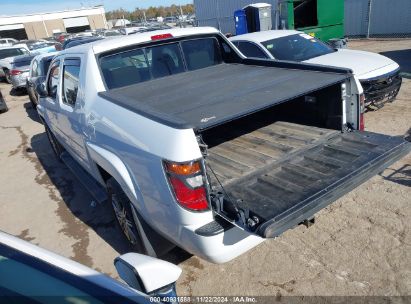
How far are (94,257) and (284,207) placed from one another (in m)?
2.28

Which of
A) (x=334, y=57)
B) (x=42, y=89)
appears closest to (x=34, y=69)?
(x=42, y=89)

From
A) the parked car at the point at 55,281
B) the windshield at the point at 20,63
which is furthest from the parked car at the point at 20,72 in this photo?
the parked car at the point at 55,281

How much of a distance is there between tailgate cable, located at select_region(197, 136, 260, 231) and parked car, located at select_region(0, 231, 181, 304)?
0.73 m

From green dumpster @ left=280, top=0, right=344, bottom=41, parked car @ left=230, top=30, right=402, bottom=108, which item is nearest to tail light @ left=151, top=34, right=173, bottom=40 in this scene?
parked car @ left=230, top=30, right=402, bottom=108

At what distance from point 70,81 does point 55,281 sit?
3224 millimetres

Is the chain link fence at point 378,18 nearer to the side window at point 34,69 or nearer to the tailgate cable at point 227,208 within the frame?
the side window at point 34,69

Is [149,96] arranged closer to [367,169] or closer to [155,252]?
[155,252]

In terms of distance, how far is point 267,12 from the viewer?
14062mm

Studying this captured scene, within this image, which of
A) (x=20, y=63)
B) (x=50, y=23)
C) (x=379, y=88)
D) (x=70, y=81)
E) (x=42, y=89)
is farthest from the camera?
(x=50, y=23)

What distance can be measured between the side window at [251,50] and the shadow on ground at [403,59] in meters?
4.28

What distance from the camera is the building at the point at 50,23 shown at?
61.7 m

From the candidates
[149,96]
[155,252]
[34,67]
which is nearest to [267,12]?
[34,67]

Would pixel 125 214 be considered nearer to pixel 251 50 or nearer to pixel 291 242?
pixel 291 242

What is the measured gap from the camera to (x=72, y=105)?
13.3 feet
